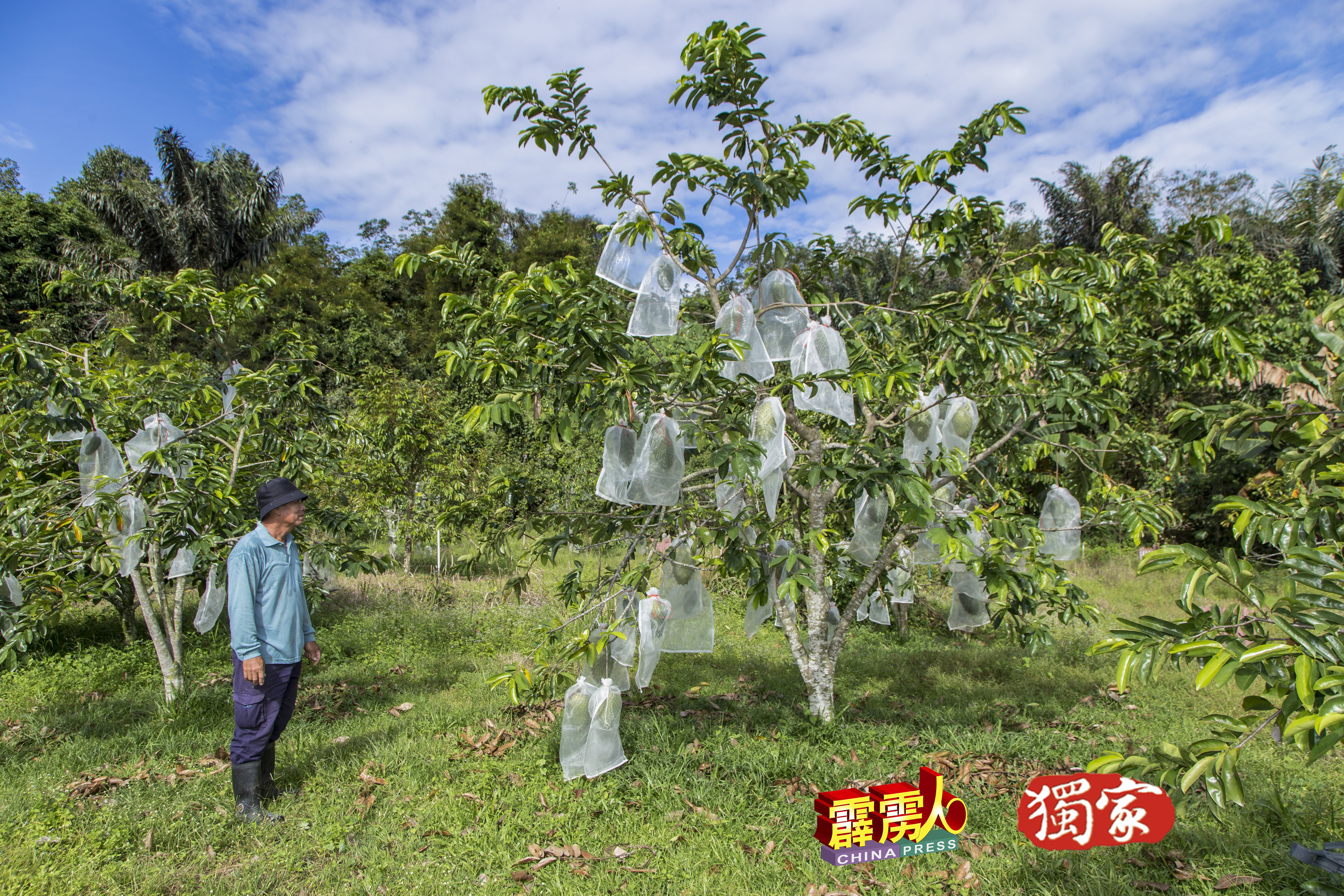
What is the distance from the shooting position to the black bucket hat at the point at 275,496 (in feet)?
9.58

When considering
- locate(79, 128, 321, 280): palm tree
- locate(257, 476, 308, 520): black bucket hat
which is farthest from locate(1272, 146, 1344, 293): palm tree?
locate(79, 128, 321, 280): palm tree

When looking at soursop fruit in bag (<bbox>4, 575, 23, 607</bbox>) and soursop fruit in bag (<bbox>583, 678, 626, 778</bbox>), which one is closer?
soursop fruit in bag (<bbox>583, 678, 626, 778</bbox>)

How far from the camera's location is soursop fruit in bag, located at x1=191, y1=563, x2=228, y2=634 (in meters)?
3.68

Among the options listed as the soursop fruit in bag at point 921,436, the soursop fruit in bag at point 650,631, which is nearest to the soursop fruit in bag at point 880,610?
the soursop fruit in bag at point 921,436

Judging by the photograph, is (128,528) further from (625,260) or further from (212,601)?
(625,260)

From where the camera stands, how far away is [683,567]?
309cm

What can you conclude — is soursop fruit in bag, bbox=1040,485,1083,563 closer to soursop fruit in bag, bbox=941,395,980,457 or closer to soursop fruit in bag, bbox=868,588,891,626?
soursop fruit in bag, bbox=941,395,980,457

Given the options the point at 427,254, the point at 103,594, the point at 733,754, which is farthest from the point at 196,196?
the point at 733,754

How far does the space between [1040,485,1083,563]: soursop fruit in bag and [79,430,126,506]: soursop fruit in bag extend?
4585mm

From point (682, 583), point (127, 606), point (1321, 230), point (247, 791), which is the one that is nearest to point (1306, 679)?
point (682, 583)

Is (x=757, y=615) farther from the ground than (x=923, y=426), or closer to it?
closer to it

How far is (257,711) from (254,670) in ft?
0.72

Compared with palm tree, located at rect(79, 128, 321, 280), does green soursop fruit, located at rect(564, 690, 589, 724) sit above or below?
below

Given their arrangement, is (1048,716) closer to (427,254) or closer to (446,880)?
(446,880)
